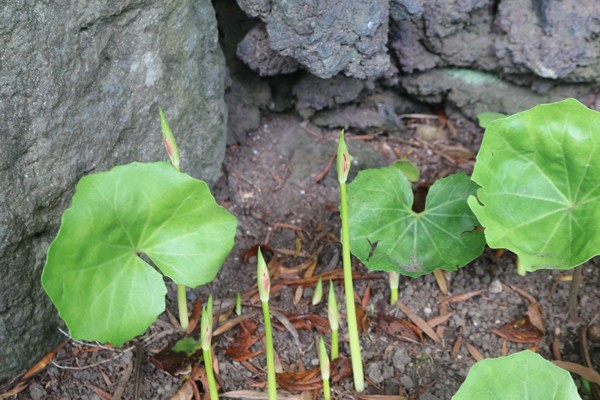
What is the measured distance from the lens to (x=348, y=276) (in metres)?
1.92

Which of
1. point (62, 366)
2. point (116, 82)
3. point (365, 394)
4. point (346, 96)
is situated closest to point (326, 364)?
point (365, 394)

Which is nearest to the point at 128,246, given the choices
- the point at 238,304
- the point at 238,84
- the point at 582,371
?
the point at 238,304

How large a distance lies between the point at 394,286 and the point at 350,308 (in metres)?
0.34

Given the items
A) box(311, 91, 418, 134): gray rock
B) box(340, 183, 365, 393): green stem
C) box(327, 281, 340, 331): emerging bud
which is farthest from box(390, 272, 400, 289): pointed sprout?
box(311, 91, 418, 134): gray rock

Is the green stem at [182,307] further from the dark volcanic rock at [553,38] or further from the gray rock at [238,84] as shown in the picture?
the dark volcanic rock at [553,38]

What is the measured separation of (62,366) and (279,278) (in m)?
0.73

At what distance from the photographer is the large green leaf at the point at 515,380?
1.68 m

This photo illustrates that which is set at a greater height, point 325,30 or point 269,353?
point 325,30

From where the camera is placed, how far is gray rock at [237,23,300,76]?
2576 mm

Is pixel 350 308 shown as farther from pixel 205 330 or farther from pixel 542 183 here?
pixel 542 183

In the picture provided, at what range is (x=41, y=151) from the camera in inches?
76.9

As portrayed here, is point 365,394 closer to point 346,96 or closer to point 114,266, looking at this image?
point 114,266

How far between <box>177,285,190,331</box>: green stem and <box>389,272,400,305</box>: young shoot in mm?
636

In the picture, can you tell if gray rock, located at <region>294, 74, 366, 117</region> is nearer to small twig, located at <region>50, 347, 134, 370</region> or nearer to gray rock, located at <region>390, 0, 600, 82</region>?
gray rock, located at <region>390, 0, 600, 82</region>
